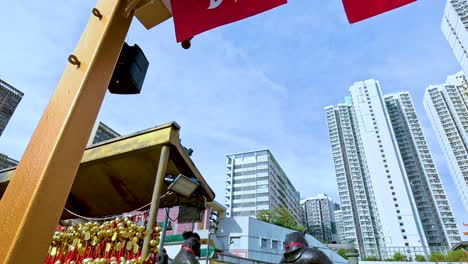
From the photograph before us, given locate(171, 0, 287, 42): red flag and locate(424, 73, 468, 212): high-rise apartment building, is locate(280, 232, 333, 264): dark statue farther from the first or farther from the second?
locate(424, 73, 468, 212): high-rise apartment building

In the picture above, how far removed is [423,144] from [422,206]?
14389 mm

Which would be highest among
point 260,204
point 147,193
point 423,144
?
point 423,144

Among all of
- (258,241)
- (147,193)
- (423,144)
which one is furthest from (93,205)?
(423,144)

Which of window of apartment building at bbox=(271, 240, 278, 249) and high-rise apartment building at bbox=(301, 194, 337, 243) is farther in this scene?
high-rise apartment building at bbox=(301, 194, 337, 243)

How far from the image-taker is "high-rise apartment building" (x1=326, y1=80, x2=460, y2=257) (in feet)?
167

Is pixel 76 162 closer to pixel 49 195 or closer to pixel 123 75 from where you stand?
pixel 49 195

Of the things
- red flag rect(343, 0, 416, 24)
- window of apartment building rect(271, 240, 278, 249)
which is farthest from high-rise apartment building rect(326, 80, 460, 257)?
red flag rect(343, 0, 416, 24)

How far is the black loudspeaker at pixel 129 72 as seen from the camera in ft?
6.28

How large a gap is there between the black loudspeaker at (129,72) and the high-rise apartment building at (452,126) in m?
55.6

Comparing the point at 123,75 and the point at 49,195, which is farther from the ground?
the point at 123,75

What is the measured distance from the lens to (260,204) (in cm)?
5928

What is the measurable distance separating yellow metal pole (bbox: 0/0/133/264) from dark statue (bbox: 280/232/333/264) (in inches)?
74.9

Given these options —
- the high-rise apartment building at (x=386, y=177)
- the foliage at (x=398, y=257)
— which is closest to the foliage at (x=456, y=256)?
the foliage at (x=398, y=257)

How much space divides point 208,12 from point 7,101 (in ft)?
69.9
